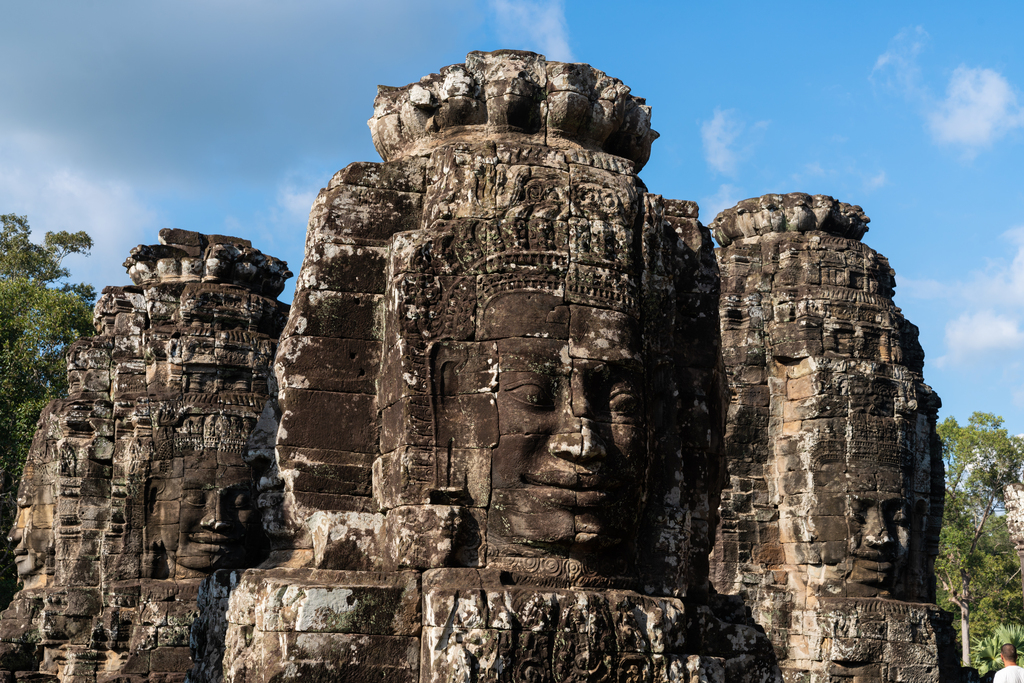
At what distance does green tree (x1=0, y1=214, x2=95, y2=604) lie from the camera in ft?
80.7

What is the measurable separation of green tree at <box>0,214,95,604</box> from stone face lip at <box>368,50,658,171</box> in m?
19.3

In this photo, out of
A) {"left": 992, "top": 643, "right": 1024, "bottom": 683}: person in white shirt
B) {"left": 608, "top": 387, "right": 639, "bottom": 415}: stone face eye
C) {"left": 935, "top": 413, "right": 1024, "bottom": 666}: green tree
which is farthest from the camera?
{"left": 935, "top": 413, "right": 1024, "bottom": 666}: green tree

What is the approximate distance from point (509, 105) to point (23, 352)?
23.0 meters

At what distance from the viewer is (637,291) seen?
20.5ft

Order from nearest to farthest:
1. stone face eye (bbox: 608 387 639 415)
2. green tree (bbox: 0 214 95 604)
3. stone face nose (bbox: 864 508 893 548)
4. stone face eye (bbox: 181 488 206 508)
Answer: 1. stone face eye (bbox: 608 387 639 415)
2. stone face eye (bbox: 181 488 206 508)
3. stone face nose (bbox: 864 508 893 548)
4. green tree (bbox: 0 214 95 604)

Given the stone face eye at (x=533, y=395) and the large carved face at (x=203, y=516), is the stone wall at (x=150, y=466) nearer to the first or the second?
the large carved face at (x=203, y=516)

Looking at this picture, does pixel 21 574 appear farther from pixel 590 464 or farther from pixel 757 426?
pixel 590 464

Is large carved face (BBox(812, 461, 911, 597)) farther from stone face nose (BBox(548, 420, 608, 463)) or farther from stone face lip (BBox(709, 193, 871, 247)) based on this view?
stone face nose (BBox(548, 420, 608, 463))

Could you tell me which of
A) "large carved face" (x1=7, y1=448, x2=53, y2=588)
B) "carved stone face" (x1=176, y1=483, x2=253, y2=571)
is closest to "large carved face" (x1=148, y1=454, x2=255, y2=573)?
"carved stone face" (x1=176, y1=483, x2=253, y2=571)

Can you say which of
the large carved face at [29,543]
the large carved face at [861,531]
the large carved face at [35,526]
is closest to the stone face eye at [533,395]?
the large carved face at [861,531]

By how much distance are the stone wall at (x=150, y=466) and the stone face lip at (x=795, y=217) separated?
635 cm

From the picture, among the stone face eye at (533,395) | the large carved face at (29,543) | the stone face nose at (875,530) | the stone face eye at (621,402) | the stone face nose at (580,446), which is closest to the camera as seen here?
the stone face nose at (580,446)

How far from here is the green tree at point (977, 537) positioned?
3384 centimetres

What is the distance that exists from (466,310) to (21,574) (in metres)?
12.2
